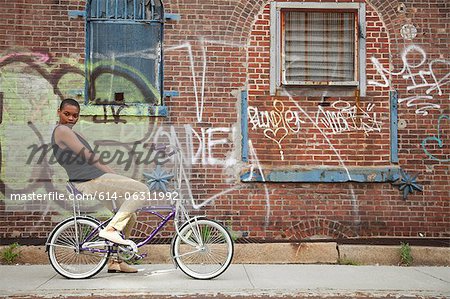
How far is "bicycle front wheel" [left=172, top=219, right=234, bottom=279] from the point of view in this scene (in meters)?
6.22

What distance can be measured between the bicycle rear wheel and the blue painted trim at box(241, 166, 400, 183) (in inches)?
92.0

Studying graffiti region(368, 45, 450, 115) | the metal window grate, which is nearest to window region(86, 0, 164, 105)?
the metal window grate

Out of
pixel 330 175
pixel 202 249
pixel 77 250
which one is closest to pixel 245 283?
pixel 202 249

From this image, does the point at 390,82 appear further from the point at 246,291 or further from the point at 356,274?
the point at 246,291

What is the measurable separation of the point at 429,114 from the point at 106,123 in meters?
4.55

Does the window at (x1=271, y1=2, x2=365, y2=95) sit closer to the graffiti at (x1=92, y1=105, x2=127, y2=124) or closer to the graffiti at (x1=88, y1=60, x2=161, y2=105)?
the graffiti at (x1=88, y1=60, x2=161, y2=105)

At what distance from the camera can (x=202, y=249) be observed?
6.23 m

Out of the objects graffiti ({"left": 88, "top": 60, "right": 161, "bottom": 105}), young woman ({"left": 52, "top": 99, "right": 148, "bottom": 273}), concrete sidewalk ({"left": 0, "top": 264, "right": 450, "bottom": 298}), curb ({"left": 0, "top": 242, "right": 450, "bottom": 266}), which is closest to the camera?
concrete sidewalk ({"left": 0, "top": 264, "right": 450, "bottom": 298})

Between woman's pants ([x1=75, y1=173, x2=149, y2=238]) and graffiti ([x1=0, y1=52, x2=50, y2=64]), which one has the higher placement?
graffiti ([x1=0, y1=52, x2=50, y2=64])

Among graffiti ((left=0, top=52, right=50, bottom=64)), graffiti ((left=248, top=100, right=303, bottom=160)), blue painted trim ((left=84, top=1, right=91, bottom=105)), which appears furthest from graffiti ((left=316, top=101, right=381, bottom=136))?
graffiti ((left=0, top=52, right=50, bottom=64))

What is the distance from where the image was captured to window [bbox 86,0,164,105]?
7832mm

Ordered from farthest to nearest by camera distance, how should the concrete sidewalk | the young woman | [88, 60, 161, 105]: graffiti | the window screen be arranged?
the window screen < [88, 60, 161, 105]: graffiti < the young woman < the concrete sidewalk

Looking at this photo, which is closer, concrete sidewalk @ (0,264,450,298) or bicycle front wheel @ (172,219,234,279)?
concrete sidewalk @ (0,264,450,298)

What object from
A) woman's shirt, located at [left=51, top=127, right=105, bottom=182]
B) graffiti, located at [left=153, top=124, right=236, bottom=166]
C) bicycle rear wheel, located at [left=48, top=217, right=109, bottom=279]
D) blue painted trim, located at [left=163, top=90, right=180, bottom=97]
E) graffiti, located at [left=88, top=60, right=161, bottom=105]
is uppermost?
graffiti, located at [left=88, top=60, right=161, bottom=105]
